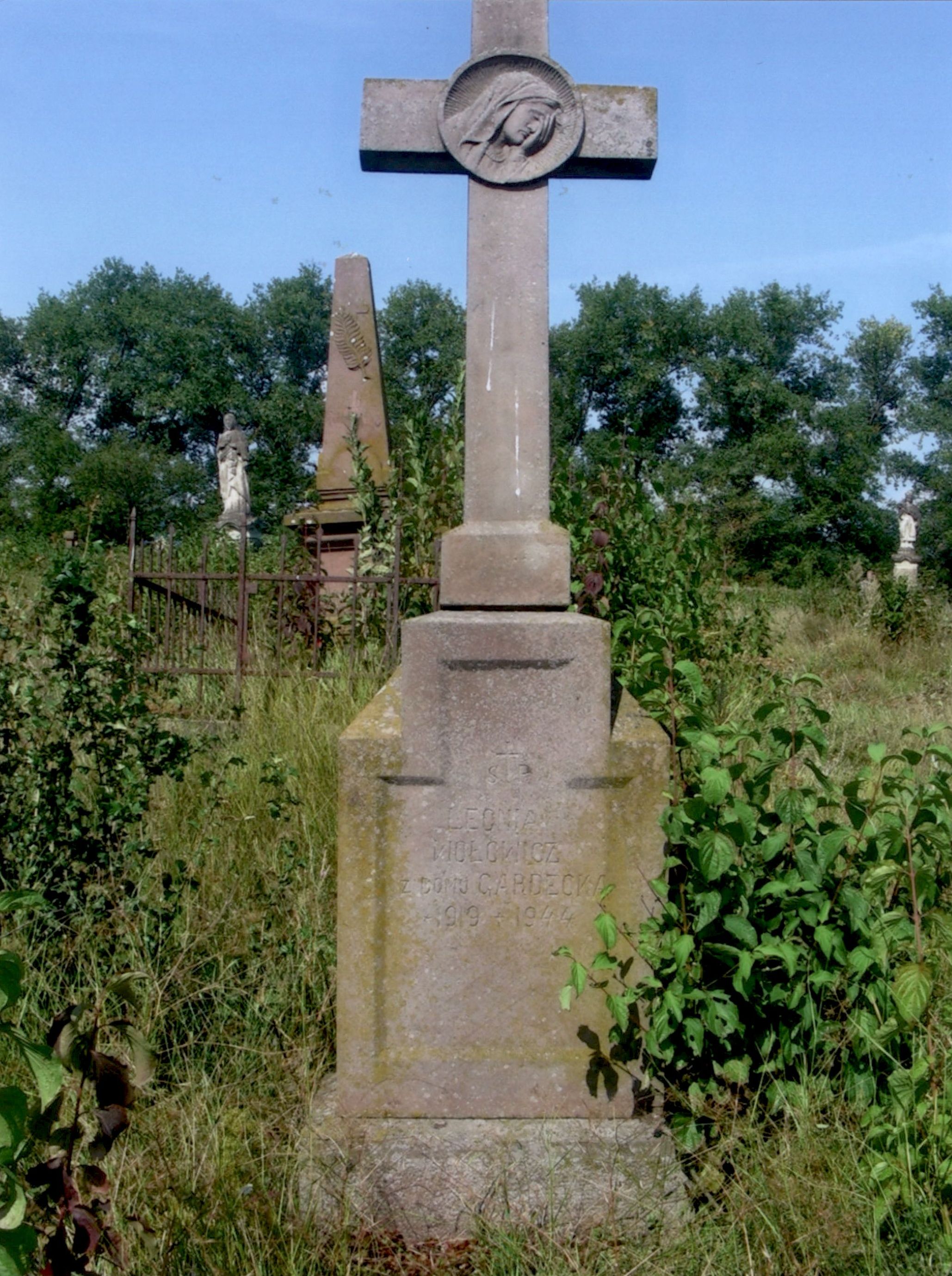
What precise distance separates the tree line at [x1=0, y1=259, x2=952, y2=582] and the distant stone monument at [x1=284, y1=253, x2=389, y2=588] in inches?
1029

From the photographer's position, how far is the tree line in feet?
125

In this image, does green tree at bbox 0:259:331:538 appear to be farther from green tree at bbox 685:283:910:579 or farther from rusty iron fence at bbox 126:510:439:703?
rusty iron fence at bbox 126:510:439:703

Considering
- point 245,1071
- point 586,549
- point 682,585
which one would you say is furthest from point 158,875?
point 682,585

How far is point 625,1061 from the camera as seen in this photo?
2723 mm

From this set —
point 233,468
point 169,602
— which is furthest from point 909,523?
point 169,602

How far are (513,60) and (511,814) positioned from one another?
1.97 meters

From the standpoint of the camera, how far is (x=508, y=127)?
2.98 metres

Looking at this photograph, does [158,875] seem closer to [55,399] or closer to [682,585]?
[682,585]

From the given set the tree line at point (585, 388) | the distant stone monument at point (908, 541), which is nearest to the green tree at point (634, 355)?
the tree line at point (585, 388)

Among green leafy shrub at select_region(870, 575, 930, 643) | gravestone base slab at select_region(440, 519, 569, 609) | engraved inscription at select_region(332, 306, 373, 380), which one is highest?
engraved inscription at select_region(332, 306, 373, 380)

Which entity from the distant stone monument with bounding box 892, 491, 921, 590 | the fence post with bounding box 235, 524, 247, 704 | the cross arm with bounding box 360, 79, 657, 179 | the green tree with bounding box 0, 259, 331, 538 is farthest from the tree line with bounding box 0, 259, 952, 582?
the cross arm with bounding box 360, 79, 657, 179

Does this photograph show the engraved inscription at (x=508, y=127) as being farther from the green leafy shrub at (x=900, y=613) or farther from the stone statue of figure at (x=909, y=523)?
the stone statue of figure at (x=909, y=523)

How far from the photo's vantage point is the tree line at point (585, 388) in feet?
125

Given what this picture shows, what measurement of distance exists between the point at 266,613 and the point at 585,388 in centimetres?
3497
